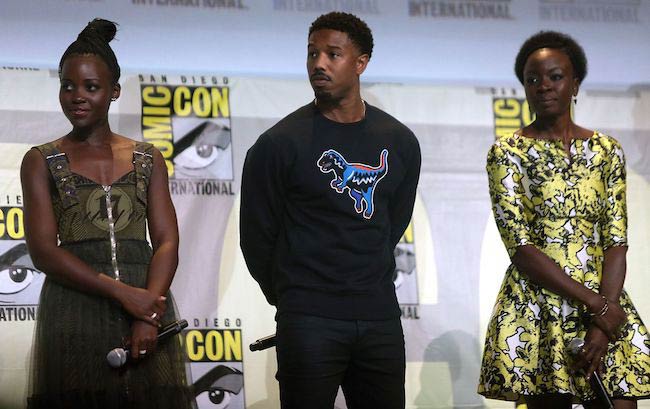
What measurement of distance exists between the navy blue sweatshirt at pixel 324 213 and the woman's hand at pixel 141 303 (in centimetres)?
34

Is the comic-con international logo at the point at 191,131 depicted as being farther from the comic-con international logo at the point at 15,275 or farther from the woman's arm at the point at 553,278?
the woman's arm at the point at 553,278

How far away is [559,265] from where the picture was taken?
377 cm

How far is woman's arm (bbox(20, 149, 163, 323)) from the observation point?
11.0 ft

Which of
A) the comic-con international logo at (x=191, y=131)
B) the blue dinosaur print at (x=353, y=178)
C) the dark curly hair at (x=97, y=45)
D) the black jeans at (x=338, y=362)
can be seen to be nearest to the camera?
the black jeans at (x=338, y=362)

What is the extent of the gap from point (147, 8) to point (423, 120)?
58.0 inches

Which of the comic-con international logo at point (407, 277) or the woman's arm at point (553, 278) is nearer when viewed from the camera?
the woman's arm at point (553, 278)

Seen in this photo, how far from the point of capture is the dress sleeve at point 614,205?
3850 millimetres

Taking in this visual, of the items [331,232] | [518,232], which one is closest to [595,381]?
[518,232]

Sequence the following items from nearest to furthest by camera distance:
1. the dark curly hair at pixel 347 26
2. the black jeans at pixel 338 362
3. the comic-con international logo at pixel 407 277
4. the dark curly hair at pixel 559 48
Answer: the black jeans at pixel 338 362
the dark curly hair at pixel 347 26
the dark curly hair at pixel 559 48
the comic-con international logo at pixel 407 277

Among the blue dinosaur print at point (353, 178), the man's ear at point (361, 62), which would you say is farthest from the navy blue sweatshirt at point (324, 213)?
the man's ear at point (361, 62)

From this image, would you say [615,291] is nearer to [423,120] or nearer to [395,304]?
[395,304]

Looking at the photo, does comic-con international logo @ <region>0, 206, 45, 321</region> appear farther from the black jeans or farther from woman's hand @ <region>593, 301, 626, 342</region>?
woman's hand @ <region>593, 301, 626, 342</region>

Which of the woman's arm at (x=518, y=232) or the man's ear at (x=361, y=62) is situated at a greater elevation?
the man's ear at (x=361, y=62)

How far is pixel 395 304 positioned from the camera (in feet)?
11.0
